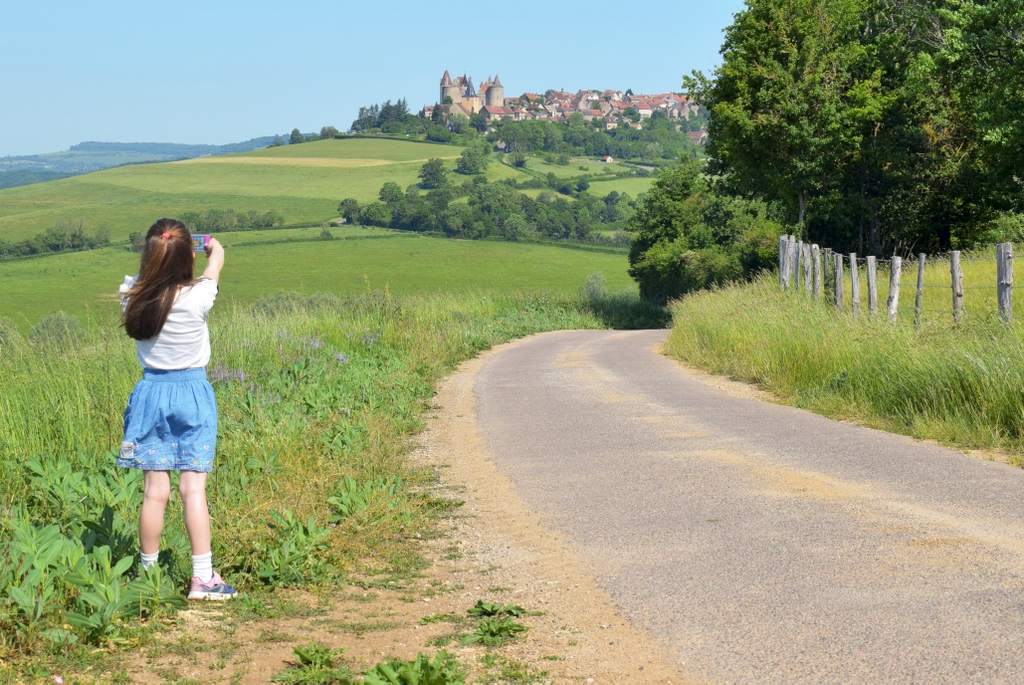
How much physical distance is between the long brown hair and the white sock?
1.11 m

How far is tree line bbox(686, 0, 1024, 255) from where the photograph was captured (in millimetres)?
31234

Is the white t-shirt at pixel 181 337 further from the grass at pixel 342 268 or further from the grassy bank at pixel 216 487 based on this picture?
the grass at pixel 342 268

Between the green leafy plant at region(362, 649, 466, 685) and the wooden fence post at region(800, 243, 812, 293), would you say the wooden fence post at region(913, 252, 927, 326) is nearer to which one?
the wooden fence post at region(800, 243, 812, 293)

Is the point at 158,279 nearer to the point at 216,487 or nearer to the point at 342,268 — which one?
the point at 216,487

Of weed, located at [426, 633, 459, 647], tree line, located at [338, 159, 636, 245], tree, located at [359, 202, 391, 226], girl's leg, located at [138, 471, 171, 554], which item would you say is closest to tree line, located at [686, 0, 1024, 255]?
weed, located at [426, 633, 459, 647]

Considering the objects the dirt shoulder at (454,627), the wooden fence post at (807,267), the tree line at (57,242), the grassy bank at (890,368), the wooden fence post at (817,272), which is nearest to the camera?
the dirt shoulder at (454,627)

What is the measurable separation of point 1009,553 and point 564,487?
11.1 ft

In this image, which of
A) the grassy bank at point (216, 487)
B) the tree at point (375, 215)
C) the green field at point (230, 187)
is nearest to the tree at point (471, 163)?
the green field at point (230, 187)

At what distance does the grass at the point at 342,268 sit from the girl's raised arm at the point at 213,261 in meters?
66.0

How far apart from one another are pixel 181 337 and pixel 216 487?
2.14 m

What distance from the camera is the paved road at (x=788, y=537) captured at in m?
4.31

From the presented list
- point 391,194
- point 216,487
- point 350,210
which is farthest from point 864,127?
point 391,194

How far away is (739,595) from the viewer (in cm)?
509

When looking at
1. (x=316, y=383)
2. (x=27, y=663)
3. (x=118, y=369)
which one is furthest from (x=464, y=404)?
(x=27, y=663)
